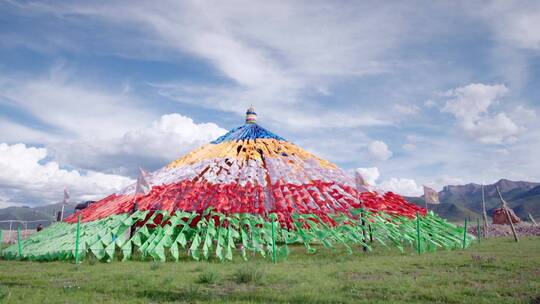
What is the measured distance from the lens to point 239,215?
13.0 metres

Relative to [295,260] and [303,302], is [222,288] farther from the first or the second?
[295,260]

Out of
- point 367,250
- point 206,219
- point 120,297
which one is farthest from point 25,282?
point 367,250

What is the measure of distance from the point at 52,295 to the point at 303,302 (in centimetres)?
436

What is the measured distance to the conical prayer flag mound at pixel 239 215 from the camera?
1221 centimetres

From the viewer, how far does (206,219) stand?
1320 cm

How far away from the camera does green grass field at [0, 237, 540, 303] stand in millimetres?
6711

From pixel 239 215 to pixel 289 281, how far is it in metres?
5.12

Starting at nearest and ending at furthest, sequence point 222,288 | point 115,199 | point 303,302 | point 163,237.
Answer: point 303,302, point 222,288, point 163,237, point 115,199

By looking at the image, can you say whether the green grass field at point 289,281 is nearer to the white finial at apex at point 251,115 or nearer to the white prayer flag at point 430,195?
the white prayer flag at point 430,195

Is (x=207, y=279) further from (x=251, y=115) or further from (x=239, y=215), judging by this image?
(x=251, y=115)

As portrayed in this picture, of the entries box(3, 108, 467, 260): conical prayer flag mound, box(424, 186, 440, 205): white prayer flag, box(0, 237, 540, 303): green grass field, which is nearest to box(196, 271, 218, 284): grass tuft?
box(0, 237, 540, 303): green grass field

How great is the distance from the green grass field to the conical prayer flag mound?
1.18m

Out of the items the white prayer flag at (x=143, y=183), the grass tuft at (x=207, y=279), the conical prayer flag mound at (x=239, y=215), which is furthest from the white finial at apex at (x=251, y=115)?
the grass tuft at (x=207, y=279)

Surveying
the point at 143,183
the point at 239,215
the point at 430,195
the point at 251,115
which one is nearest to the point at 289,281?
the point at 239,215
